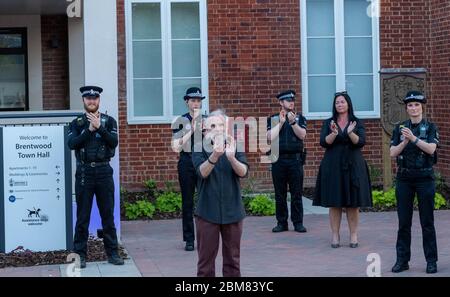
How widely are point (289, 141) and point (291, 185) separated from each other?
640 mm

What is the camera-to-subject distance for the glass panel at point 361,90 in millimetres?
16422

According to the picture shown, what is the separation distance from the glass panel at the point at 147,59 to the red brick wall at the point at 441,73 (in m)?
5.15

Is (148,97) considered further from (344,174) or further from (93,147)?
(93,147)

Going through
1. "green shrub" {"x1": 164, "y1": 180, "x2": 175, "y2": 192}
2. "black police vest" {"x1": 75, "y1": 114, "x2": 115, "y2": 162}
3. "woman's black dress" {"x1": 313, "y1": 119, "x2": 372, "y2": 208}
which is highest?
"black police vest" {"x1": 75, "y1": 114, "x2": 115, "y2": 162}

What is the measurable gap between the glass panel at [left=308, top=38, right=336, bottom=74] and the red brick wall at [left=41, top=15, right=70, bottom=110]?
15.2ft

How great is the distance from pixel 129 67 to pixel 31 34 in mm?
2192

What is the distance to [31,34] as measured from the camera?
16453 mm

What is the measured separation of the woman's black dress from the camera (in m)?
10.9

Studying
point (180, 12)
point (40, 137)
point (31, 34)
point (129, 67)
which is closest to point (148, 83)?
point (129, 67)

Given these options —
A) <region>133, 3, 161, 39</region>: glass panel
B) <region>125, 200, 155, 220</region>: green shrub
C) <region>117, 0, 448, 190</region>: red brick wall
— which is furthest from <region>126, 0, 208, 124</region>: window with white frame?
<region>125, 200, 155, 220</region>: green shrub

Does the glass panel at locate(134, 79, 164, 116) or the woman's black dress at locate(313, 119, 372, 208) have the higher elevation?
the glass panel at locate(134, 79, 164, 116)

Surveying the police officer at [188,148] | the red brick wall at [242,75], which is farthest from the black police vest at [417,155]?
the red brick wall at [242,75]

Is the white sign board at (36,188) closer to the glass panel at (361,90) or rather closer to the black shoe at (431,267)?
the black shoe at (431,267)

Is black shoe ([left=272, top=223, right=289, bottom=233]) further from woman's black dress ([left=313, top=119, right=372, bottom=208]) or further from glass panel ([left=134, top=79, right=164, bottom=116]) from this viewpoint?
glass panel ([left=134, top=79, right=164, bottom=116])
